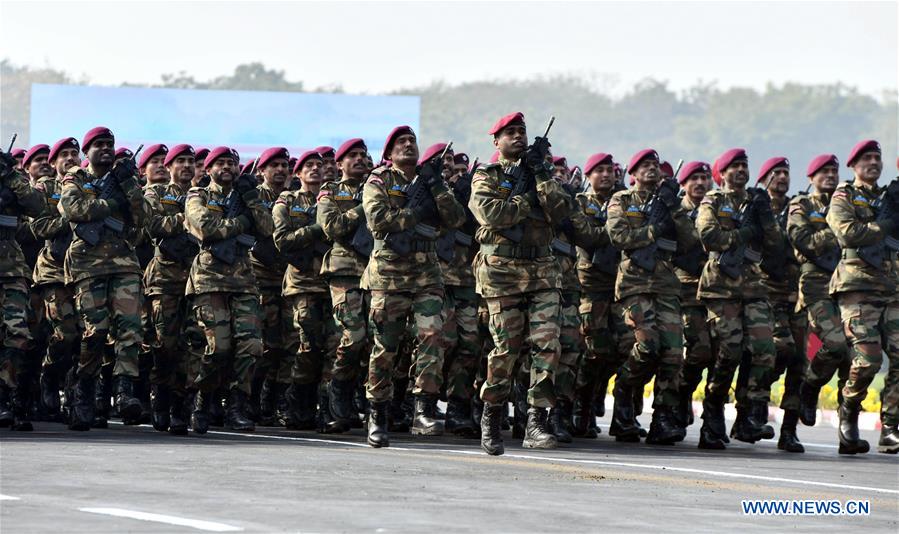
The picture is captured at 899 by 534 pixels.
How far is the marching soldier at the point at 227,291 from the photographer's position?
1409 centimetres

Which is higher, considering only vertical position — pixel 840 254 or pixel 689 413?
pixel 840 254

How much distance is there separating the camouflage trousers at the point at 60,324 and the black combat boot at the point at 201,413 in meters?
1.51

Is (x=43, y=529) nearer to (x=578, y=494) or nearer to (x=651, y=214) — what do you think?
(x=578, y=494)

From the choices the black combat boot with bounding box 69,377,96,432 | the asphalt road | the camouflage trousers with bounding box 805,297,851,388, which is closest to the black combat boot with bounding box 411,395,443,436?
the asphalt road

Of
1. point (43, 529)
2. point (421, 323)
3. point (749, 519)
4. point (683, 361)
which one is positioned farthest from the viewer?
point (683, 361)

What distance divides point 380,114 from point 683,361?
24.2 meters

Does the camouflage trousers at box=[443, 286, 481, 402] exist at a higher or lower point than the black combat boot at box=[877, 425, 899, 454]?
higher

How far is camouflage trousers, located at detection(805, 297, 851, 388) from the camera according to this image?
14.7 meters

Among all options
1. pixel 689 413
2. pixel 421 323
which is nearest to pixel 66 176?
pixel 421 323

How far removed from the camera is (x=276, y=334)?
15.9 metres

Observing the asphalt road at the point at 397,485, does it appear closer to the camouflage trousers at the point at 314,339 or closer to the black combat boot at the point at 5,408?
the black combat boot at the point at 5,408

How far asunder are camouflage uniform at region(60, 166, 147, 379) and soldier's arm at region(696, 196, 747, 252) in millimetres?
4288

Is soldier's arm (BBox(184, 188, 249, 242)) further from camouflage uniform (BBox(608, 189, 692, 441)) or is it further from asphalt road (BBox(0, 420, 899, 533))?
camouflage uniform (BBox(608, 189, 692, 441))

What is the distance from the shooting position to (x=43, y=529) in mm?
8055
